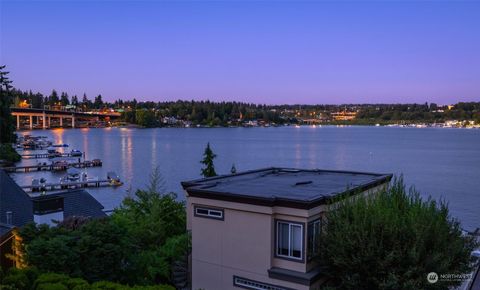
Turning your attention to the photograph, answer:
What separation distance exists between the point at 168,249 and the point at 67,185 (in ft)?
161

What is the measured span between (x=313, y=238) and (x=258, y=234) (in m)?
1.55

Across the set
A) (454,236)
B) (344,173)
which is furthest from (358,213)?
(344,173)

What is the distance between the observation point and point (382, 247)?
11586 mm

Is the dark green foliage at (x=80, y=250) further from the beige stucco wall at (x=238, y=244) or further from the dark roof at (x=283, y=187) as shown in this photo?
the dark roof at (x=283, y=187)

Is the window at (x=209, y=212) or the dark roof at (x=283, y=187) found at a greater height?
the dark roof at (x=283, y=187)

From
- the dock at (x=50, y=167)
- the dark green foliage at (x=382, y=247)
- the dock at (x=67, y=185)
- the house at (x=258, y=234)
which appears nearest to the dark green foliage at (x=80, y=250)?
the house at (x=258, y=234)

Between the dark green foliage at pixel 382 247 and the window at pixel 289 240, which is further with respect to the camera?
the window at pixel 289 240

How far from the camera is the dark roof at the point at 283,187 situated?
40.2ft

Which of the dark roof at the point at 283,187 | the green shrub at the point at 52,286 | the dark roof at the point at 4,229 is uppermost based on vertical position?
the dark roof at the point at 283,187

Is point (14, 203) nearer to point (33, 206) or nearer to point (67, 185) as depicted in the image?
point (33, 206)

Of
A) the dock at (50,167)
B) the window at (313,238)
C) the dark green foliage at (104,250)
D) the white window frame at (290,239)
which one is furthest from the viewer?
the dock at (50,167)

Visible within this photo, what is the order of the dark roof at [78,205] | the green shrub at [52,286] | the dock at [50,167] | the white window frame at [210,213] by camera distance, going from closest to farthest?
the green shrub at [52,286], the white window frame at [210,213], the dark roof at [78,205], the dock at [50,167]

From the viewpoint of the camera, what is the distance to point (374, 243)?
38.0 ft

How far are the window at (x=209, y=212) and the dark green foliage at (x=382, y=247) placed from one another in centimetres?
310
